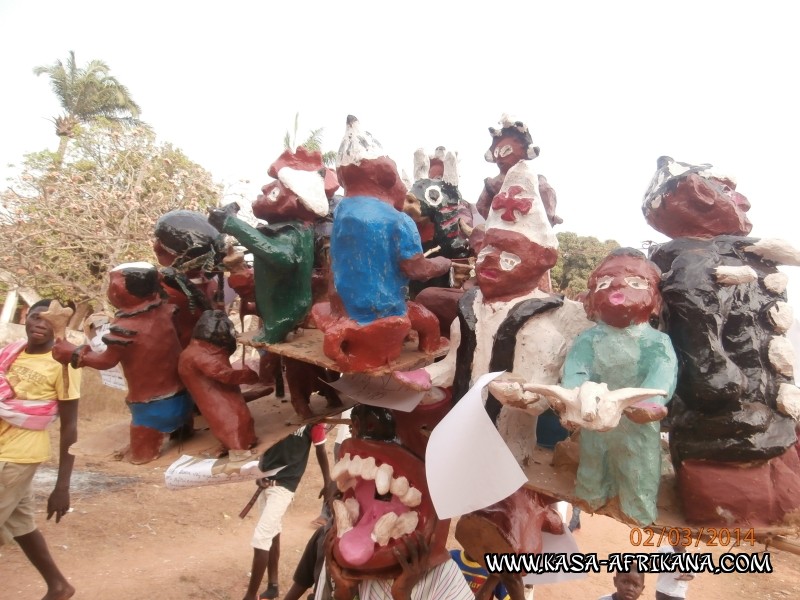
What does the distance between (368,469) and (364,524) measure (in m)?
0.20

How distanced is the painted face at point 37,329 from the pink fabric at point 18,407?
0.41ft

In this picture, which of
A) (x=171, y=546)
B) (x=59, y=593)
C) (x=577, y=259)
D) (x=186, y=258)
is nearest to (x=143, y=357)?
(x=186, y=258)

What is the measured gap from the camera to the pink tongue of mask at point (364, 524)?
1.84 metres

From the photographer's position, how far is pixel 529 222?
5.46ft

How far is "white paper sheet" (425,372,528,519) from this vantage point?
1.25 metres

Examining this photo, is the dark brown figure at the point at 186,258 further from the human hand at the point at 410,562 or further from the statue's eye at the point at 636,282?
the statue's eye at the point at 636,282

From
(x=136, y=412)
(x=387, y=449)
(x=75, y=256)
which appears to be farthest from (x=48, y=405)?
(x=75, y=256)

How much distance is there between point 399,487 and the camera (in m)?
1.91

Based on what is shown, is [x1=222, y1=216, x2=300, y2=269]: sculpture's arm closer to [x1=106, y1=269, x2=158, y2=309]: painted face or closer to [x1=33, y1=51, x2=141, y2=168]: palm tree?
[x1=106, y1=269, x2=158, y2=309]: painted face

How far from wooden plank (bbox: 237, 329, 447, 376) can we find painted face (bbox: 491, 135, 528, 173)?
0.93m

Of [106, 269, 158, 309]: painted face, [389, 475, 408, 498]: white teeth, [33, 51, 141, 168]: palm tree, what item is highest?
[33, 51, 141, 168]: palm tree

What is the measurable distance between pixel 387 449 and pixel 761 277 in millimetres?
1377

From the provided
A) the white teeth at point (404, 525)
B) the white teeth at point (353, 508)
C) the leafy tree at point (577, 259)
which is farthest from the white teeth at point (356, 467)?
the leafy tree at point (577, 259)
